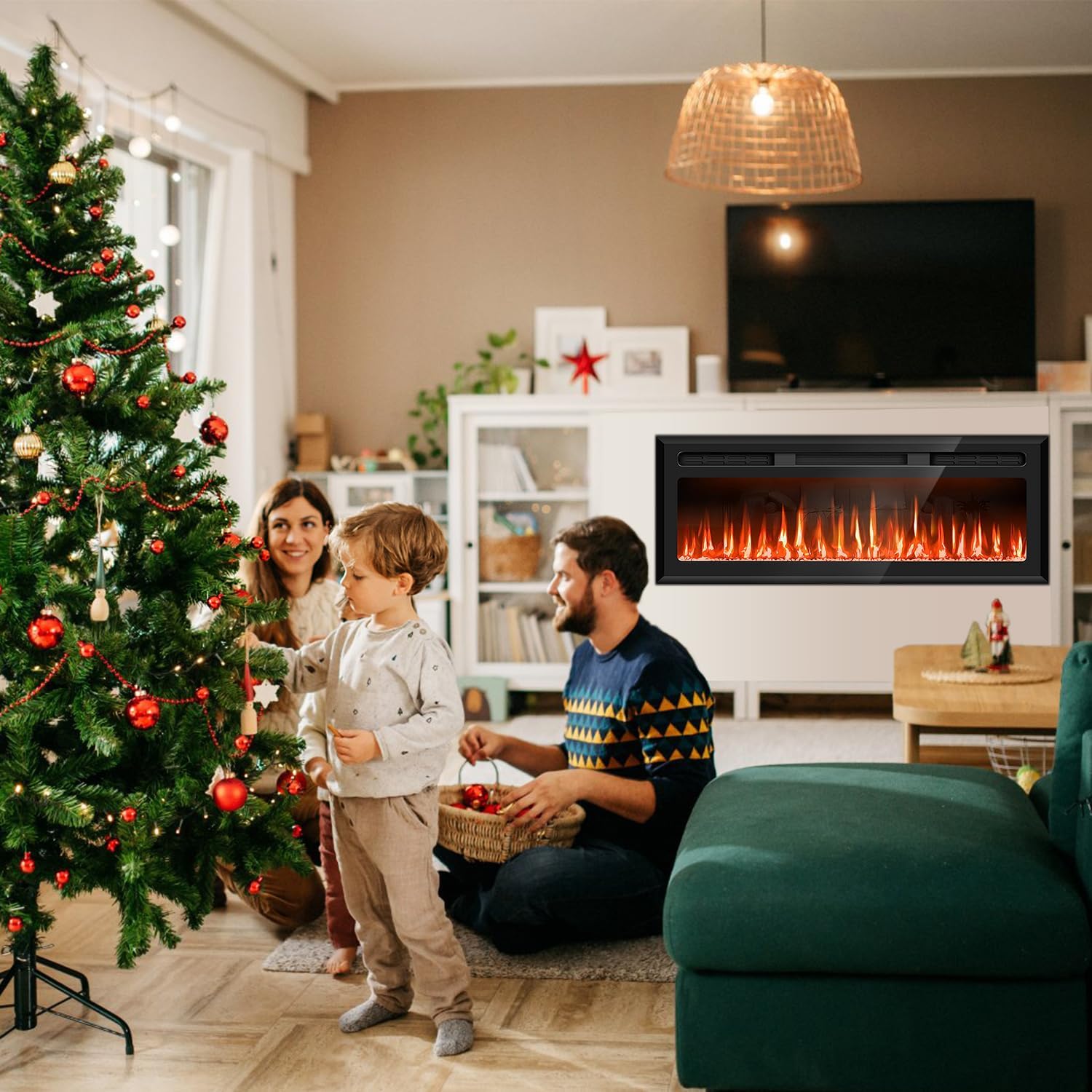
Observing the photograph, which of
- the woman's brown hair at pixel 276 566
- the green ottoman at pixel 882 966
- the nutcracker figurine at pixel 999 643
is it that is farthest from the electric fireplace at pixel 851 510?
the green ottoman at pixel 882 966

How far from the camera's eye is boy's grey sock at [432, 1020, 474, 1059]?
2.11 meters

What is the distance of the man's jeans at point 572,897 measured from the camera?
2.52m

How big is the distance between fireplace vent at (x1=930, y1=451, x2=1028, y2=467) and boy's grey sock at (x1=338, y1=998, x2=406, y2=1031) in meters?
3.31

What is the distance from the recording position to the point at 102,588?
196cm

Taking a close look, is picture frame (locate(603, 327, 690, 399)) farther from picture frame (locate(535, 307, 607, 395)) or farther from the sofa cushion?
the sofa cushion

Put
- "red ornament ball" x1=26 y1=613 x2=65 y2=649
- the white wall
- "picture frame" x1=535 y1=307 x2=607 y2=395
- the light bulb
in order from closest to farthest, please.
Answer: "red ornament ball" x1=26 y1=613 x2=65 y2=649 → the light bulb → the white wall → "picture frame" x1=535 y1=307 x2=607 y2=395

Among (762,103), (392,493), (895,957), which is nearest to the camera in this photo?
(895,957)

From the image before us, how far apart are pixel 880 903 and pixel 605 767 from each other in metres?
0.86

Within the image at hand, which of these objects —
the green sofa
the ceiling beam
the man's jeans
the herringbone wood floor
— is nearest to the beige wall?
the ceiling beam

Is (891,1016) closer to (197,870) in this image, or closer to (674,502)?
(197,870)

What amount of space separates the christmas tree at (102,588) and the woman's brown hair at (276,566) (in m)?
0.57

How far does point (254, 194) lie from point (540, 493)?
1554 millimetres

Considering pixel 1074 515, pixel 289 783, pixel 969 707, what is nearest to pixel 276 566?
pixel 289 783

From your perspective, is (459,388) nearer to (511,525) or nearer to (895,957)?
(511,525)
